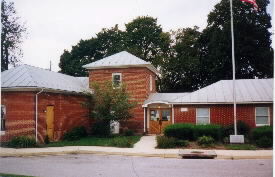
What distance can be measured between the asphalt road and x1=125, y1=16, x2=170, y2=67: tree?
103 feet

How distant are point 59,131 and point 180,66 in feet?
71.9

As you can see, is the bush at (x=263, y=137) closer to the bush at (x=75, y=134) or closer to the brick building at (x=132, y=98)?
the brick building at (x=132, y=98)


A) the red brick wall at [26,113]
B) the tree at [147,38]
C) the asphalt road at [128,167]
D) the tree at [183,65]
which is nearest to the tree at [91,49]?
the tree at [147,38]

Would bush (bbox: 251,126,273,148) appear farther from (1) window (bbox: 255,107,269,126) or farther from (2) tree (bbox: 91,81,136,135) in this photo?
(2) tree (bbox: 91,81,136,135)

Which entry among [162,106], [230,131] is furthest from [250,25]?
[230,131]

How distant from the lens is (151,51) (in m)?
46.9

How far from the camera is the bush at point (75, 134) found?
22.7 metres

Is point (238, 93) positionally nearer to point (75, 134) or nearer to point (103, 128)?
point (103, 128)

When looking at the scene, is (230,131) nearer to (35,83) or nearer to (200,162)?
(200,162)

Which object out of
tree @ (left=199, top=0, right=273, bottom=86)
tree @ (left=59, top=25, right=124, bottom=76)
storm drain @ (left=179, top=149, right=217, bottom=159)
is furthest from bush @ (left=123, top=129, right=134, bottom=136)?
tree @ (left=59, top=25, right=124, bottom=76)

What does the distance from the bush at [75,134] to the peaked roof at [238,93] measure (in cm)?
742

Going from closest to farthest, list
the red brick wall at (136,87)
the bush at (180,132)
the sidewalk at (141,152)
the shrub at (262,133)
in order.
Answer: the sidewalk at (141,152), the shrub at (262,133), the bush at (180,132), the red brick wall at (136,87)

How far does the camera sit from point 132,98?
90.2 feet

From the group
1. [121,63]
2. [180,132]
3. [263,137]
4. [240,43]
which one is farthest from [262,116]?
[240,43]
